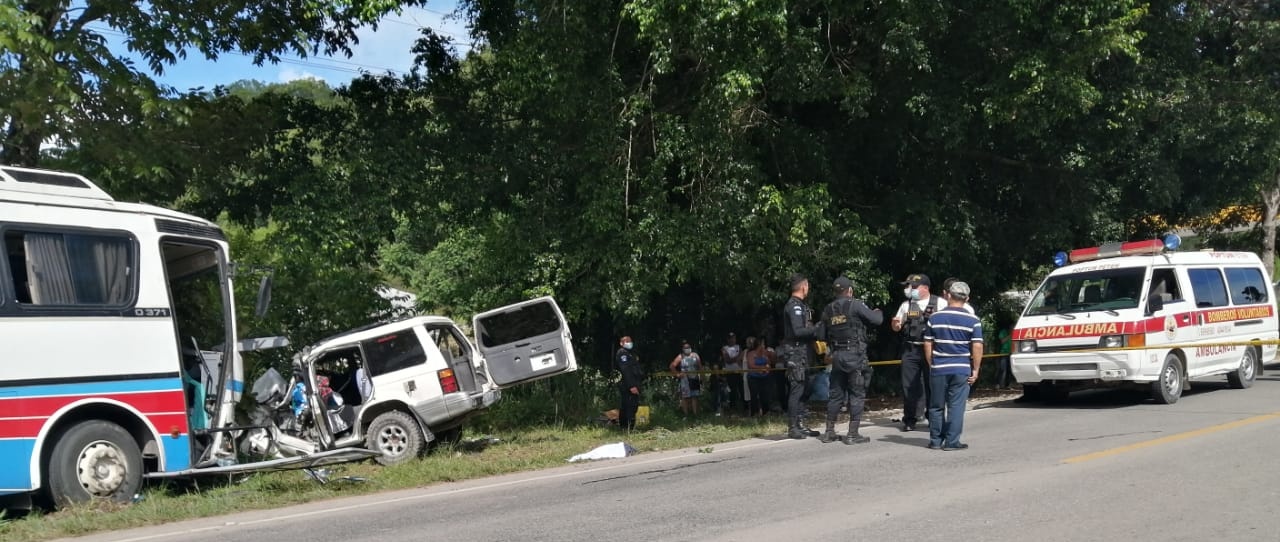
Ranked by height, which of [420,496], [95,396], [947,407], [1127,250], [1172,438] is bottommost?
[1172,438]

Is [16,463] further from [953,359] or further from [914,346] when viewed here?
[914,346]

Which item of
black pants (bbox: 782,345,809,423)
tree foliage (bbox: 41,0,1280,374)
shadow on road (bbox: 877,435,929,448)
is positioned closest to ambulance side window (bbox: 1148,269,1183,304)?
tree foliage (bbox: 41,0,1280,374)

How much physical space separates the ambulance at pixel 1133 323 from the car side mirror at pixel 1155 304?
2 cm

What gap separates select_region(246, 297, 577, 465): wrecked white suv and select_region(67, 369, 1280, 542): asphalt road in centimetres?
209

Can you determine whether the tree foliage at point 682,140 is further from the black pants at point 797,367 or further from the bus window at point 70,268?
the bus window at point 70,268

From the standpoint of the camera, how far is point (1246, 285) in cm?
1678

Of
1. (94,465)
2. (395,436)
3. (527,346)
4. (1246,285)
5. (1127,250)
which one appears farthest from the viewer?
(1246,285)

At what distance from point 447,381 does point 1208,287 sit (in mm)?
10877

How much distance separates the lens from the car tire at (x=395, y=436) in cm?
1249

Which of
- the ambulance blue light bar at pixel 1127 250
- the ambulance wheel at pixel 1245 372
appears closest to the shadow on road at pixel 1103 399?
the ambulance wheel at pixel 1245 372

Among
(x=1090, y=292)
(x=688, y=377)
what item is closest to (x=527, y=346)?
(x=688, y=377)

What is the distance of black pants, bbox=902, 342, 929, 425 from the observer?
41.8ft

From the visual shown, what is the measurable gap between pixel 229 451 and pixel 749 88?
23.1 ft

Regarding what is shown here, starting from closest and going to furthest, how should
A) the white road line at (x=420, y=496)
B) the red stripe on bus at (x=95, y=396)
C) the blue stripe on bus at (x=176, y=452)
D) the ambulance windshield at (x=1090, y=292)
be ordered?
the white road line at (x=420, y=496), the red stripe on bus at (x=95, y=396), the blue stripe on bus at (x=176, y=452), the ambulance windshield at (x=1090, y=292)
